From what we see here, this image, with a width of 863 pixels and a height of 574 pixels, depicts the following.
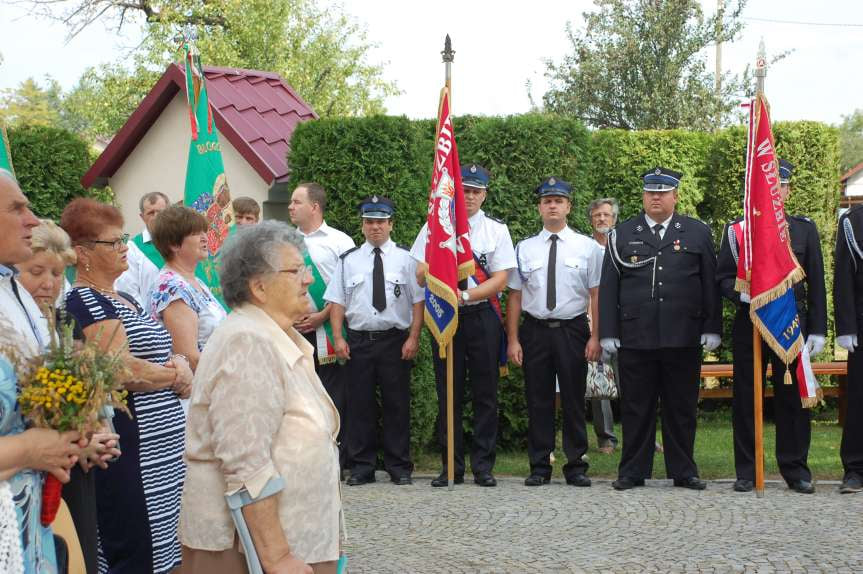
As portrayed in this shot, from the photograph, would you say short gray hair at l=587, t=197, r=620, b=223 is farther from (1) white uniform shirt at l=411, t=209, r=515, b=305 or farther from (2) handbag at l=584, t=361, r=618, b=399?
(1) white uniform shirt at l=411, t=209, r=515, b=305

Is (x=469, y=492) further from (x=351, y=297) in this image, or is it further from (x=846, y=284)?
(x=846, y=284)

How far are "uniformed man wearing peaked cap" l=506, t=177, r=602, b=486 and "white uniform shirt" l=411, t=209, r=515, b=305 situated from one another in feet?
0.47

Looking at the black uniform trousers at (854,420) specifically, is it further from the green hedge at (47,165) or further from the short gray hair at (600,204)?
the green hedge at (47,165)

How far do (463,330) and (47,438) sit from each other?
18.3 ft

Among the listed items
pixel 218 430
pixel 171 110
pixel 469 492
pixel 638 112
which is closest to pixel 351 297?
pixel 469 492

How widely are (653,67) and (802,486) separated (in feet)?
61.3

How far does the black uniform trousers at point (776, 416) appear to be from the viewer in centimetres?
772

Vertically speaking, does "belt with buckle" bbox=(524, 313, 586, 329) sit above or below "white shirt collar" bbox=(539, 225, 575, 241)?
below

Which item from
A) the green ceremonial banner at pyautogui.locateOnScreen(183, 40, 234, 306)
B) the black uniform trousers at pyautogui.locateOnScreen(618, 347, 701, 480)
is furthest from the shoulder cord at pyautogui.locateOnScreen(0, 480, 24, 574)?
the black uniform trousers at pyautogui.locateOnScreen(618, 347, 701, 480)

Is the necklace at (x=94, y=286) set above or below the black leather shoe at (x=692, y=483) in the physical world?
above

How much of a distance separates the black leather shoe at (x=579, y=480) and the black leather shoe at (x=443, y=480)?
849mm

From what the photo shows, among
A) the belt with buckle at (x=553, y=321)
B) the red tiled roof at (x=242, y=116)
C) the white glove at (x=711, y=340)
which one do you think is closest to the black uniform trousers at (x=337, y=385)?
the belt with buckle at (x=553, y=321)

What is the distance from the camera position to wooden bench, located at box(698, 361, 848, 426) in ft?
34.0

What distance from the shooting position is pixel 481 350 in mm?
8195
